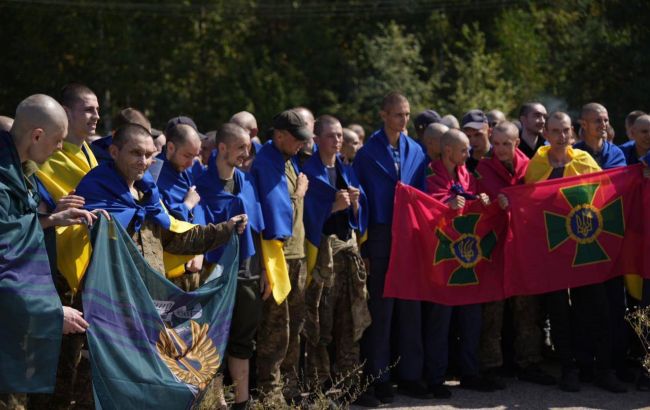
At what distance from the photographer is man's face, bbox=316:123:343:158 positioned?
7.86 m

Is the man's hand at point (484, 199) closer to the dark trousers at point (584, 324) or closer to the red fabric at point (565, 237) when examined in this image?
the red fabric at point (565, 237)

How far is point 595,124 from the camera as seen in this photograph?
901 cm

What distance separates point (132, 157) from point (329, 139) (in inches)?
89.0

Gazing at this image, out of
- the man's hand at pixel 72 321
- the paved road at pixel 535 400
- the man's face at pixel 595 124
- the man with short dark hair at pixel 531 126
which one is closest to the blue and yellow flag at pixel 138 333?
the man's hand at pixel 72 321

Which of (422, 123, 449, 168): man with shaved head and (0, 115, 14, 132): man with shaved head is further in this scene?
(422, 123, 449, 168): man with shaved head

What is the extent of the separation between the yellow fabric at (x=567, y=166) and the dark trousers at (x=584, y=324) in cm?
102

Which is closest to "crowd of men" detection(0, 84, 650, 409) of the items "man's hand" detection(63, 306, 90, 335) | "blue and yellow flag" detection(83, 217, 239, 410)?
"man's hand" detection(63, 306, 90, 335)

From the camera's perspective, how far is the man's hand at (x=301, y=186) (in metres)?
7.59

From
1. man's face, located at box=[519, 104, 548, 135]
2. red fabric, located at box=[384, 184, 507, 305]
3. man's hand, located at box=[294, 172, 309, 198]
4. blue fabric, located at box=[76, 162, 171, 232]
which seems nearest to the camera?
blue fabric, located at box=[76, 162, 171, 232]

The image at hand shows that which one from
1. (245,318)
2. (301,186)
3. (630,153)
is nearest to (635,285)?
(630,153)

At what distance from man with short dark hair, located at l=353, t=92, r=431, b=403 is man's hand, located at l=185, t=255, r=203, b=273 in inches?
73.9

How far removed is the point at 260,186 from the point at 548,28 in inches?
1207

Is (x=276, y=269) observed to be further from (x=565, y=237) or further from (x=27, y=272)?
(x=565, y=237)

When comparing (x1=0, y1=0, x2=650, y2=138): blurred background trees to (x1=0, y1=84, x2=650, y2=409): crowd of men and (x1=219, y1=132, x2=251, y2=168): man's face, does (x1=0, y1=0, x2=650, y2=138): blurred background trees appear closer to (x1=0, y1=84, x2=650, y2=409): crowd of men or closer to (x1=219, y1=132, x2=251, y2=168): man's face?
(x1=0, y1=84, x2=650, y2=409): crowd of men
